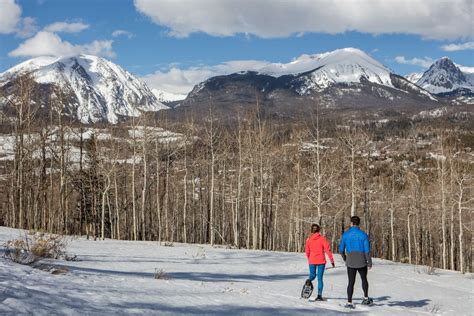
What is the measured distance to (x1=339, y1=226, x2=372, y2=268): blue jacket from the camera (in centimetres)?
1089

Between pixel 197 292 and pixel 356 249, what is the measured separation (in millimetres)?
4014

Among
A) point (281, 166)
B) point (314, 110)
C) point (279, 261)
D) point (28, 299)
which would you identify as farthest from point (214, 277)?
point (281, 166)

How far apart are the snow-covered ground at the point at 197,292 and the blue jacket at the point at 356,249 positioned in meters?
1.03

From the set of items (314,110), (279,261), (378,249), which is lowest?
(378,249)

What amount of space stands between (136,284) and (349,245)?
201 inches

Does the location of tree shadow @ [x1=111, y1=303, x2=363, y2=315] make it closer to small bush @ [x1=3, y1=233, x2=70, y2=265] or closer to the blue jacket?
the blue jacket

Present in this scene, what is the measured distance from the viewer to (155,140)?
38.0 meters

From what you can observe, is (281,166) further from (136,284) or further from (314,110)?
(136,284)

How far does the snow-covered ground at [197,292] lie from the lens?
6938mm

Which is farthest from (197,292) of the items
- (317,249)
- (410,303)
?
(410,303)

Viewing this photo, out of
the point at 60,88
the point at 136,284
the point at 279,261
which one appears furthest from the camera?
the point at 60,88

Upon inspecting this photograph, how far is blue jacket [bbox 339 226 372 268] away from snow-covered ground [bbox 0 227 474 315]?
103cm

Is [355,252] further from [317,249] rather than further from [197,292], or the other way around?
[197,292]

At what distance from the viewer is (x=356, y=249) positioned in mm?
10969
